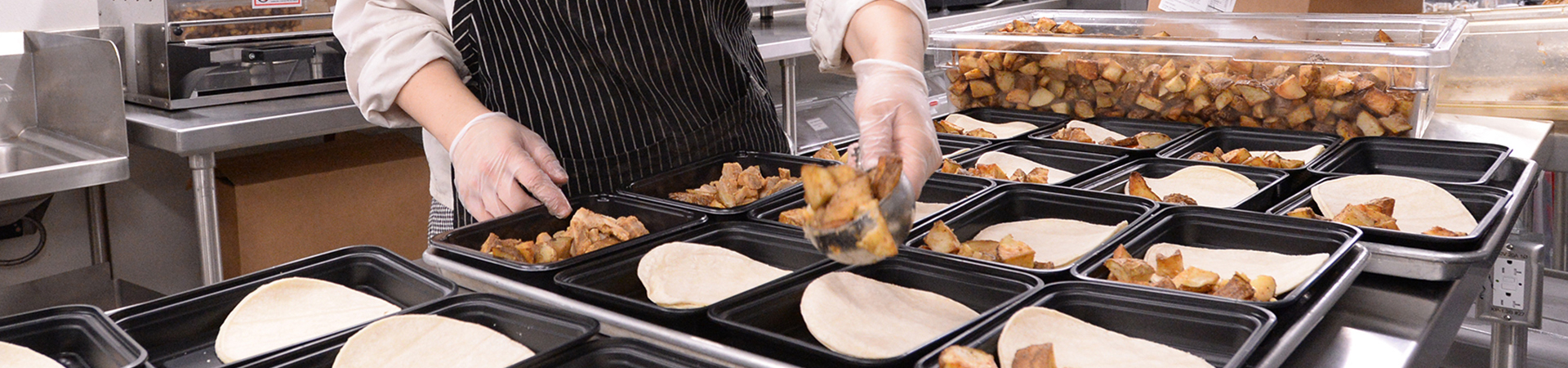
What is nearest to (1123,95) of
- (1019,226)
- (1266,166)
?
(1266,166)

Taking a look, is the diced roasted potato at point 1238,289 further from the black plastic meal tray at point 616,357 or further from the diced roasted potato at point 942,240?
the black plastic meal tray at point 616,357

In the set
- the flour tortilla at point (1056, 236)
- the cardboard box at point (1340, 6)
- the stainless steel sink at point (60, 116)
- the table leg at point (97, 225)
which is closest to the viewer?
the flour tortilla at point (1056, 236)

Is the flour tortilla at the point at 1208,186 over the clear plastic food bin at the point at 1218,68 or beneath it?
beneath

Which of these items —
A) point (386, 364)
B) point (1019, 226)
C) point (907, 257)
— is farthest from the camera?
point (1019, 226)

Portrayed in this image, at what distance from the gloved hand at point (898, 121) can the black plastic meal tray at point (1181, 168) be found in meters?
0.35

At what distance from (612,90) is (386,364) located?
0.80 m

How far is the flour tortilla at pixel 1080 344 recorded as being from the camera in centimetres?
92

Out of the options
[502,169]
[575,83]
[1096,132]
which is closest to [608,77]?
[575,83]

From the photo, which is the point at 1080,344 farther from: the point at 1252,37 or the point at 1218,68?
the point at 1252,37

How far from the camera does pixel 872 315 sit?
105cm

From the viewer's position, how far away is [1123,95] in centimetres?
210

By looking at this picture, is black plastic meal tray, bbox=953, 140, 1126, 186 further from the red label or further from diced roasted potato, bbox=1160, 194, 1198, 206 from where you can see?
the red label

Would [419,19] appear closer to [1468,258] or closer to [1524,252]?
[1468,258]

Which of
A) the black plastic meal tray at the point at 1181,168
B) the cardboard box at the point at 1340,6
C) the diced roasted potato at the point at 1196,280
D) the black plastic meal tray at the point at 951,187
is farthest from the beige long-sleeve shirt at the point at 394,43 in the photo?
the cardboard box at the point at 1340,6
